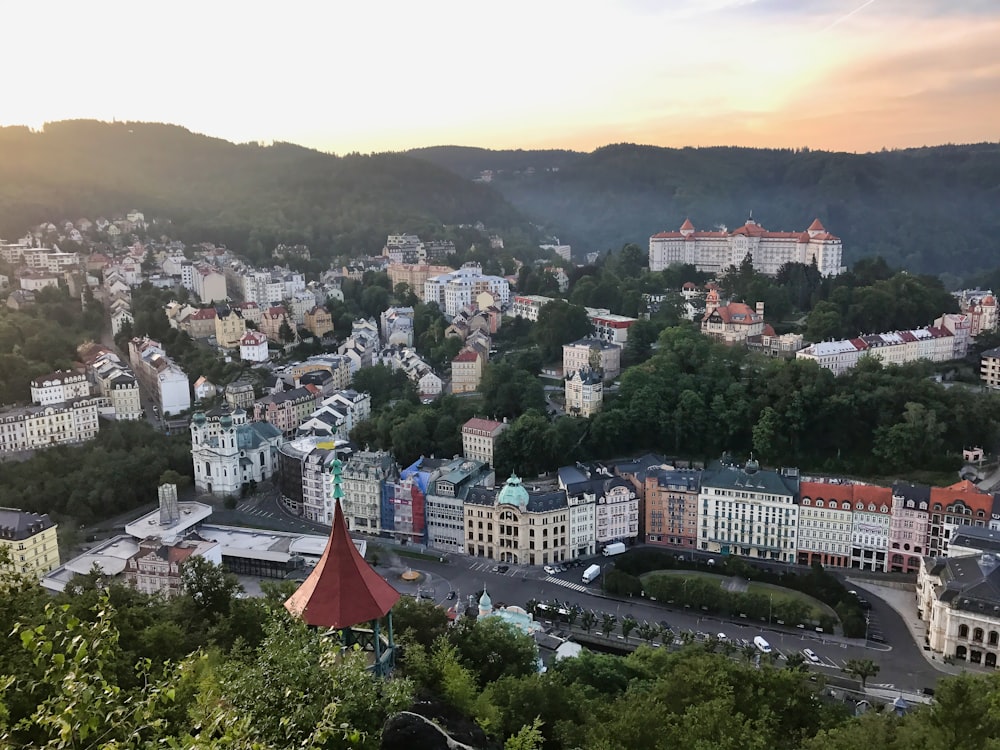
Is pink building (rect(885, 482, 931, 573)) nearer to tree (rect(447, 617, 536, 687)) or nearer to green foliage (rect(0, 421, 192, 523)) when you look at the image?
tree (rect(447, 617, 536, 687))

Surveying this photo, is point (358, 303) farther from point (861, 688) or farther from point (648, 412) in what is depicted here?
point (861, 688)

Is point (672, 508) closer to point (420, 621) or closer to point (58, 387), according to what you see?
point (420, 621)

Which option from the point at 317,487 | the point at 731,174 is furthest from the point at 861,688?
the point at 731,174

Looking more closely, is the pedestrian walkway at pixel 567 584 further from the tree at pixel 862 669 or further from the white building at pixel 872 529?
the white building at pixel 872 529

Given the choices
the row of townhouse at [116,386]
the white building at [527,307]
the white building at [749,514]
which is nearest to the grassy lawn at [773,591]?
the white building at [749,514]

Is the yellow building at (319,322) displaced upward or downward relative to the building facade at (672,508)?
upward

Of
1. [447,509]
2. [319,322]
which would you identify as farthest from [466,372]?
[319,322]
